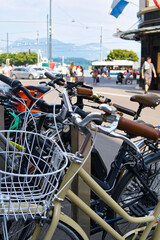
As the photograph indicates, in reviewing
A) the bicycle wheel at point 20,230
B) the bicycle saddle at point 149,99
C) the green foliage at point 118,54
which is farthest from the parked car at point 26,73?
the green foliage at point 118,54

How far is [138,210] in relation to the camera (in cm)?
261

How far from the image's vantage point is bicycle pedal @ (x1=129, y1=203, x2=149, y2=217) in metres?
2.56

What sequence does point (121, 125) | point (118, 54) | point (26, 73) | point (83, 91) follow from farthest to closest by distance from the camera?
point (118, 54), point (26, 73), point (83, 91), point (121, 125)

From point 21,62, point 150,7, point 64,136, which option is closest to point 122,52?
point 21,62

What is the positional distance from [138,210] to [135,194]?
0.25 m

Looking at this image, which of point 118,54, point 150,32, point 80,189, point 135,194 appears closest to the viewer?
point 80,189

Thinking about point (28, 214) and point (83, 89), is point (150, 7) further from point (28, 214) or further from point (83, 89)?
point (28, 214)

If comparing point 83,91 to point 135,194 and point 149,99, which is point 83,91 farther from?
point 135,194

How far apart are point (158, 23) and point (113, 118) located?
53.2ft

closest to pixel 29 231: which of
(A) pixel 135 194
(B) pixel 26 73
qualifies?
(A) pixel 135 194

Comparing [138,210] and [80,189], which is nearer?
[80,189]

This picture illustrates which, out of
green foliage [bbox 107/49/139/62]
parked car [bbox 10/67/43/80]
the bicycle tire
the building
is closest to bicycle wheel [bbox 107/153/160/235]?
the bicycle tire

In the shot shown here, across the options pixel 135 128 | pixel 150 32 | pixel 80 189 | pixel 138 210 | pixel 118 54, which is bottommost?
pixel 138 210

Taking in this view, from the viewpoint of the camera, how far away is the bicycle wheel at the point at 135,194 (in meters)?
2.65
